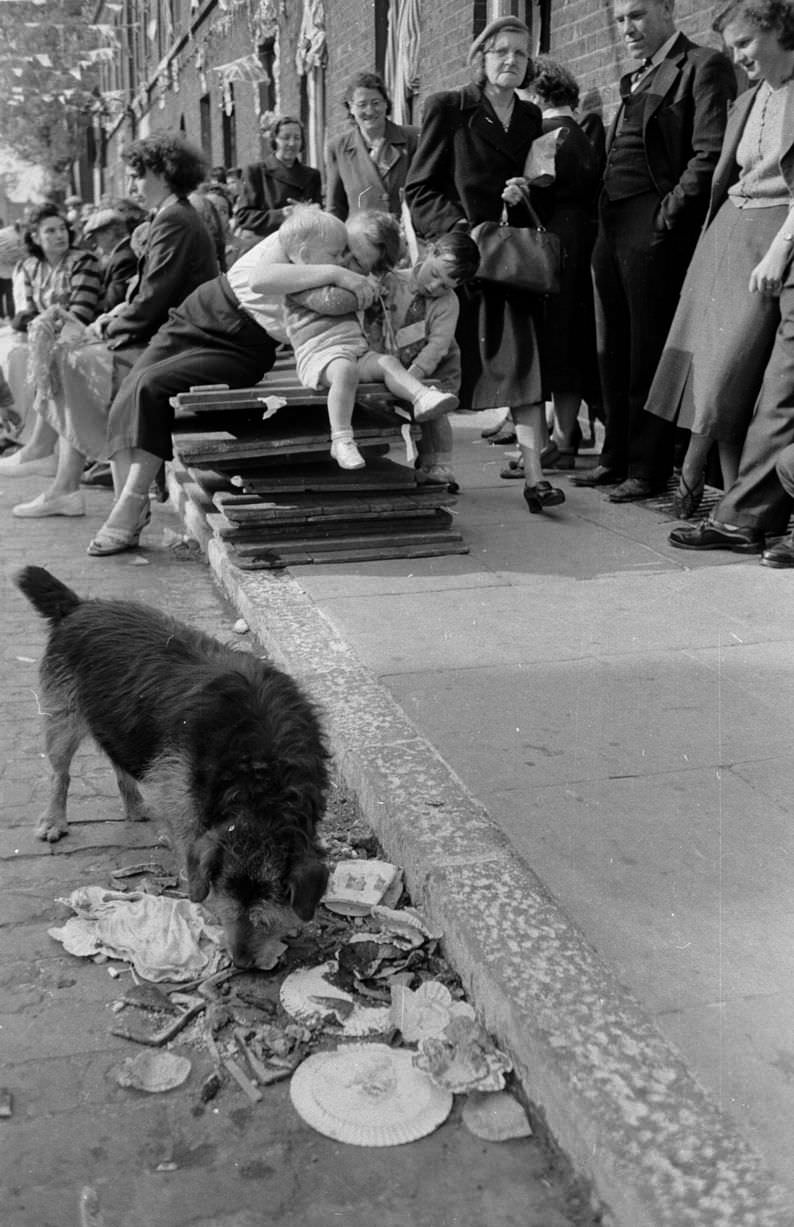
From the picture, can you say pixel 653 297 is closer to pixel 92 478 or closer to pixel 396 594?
pixel 396 594

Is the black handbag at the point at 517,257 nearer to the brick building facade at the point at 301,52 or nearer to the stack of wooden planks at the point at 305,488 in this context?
the stack of wooden planks at the point at 305,488

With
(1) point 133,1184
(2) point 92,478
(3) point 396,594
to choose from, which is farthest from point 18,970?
(2) point 92,478

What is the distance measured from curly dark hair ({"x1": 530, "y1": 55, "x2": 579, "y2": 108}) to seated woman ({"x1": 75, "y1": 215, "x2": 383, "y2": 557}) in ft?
6.12

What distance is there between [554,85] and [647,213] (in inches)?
45.3

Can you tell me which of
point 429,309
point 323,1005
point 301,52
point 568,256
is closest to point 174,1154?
point 323,1005

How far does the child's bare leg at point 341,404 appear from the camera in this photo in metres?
5.91

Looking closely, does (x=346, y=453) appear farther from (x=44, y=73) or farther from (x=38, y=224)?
(x=44, y=73)

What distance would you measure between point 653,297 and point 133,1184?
227 inches

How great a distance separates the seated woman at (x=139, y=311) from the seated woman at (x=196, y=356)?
18.1 inches

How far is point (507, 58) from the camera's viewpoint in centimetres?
687

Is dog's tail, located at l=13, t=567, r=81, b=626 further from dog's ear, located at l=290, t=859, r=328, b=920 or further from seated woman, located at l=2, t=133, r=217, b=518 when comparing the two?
seated woman, located at l=2, t=133, r=217, b=518

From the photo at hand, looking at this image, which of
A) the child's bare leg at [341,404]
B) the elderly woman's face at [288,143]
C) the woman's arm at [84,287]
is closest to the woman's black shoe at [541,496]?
the child's bare leg at [341,404]

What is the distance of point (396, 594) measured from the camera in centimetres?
548

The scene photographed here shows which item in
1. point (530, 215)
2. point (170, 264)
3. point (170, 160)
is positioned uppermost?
point (170, 160)
